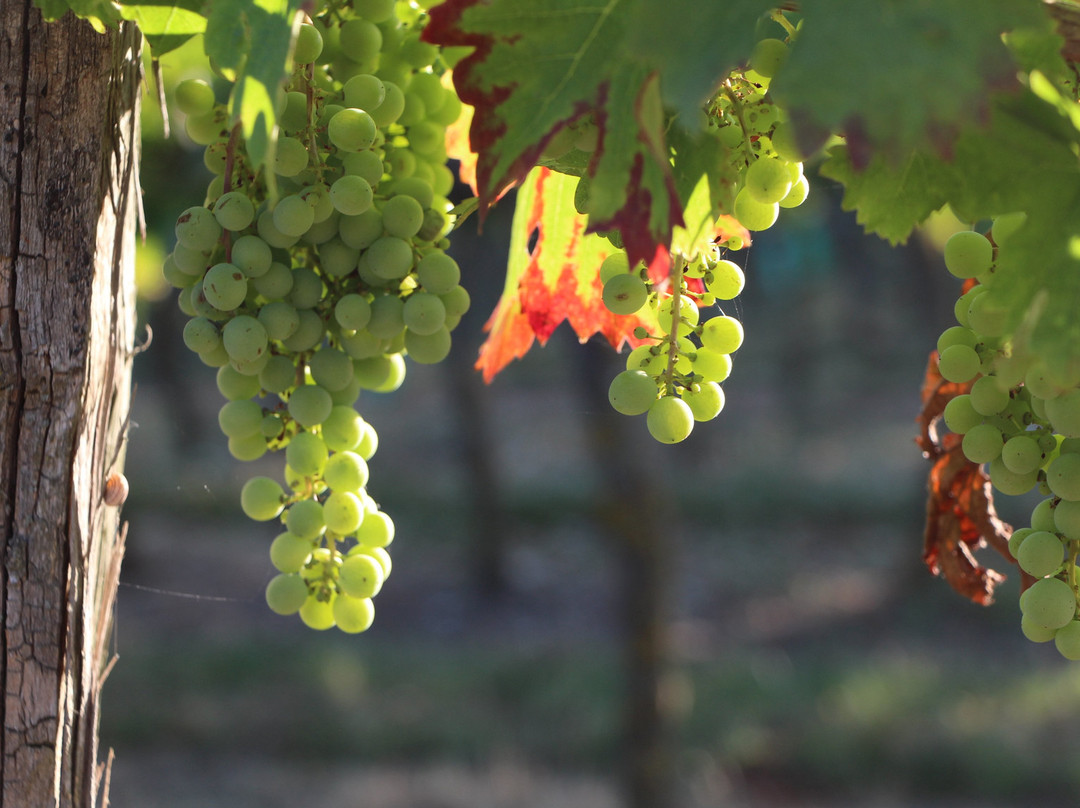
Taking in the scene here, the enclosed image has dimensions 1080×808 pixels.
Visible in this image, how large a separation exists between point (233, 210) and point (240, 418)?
18 centimetres

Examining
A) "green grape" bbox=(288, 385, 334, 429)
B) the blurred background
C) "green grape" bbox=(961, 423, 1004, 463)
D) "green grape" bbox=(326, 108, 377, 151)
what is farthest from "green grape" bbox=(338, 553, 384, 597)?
the blurred background

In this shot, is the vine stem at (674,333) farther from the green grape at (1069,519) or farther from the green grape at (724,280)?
the green grape at (1069,519)

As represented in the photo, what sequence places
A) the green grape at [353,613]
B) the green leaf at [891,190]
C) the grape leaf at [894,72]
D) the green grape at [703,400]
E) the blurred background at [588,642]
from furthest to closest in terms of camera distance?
the blurred background at [588,642], the green grape at [353,613], the green grape at [703,400], the green leaf at [891,190], the grape leaf at [894,72]

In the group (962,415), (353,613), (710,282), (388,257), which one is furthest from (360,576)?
(962,415)

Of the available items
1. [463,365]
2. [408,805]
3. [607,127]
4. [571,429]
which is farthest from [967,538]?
[571,429]

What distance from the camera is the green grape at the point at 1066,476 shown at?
59 centimetres

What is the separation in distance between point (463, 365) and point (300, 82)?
19.2 ft

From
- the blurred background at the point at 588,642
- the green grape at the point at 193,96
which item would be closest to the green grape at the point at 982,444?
the green grape at the point at 193,96

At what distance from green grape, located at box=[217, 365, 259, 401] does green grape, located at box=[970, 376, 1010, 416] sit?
1.76ft

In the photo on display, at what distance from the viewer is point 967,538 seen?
0.77 meters

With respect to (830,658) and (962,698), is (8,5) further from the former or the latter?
(830,658)

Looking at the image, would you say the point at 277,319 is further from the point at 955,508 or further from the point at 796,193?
the point at 955,508

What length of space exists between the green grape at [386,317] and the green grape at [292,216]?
→ 3.6 inches

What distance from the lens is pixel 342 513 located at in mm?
771
